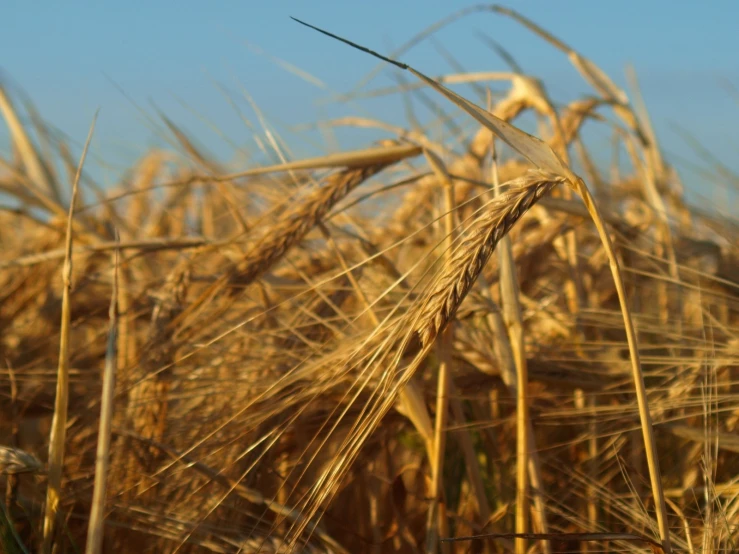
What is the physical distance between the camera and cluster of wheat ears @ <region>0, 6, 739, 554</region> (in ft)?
2.22

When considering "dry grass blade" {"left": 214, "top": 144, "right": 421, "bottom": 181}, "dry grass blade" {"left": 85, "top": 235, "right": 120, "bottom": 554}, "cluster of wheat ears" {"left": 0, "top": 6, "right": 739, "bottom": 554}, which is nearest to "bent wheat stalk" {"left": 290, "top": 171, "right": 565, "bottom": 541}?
"cluster of wheat ears" {"left": 0, "top": 6, "right": 739, "bottom": 554}

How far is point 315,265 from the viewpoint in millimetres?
1295

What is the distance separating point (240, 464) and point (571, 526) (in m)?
0.50

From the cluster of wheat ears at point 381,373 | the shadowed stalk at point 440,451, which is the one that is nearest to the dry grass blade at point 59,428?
the cluster of wheat ears at point 381,373

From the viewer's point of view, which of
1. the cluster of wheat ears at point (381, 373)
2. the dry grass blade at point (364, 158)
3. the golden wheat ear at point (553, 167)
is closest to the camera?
the golden wheat ear at point (553, 167)

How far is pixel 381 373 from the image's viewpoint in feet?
2.97

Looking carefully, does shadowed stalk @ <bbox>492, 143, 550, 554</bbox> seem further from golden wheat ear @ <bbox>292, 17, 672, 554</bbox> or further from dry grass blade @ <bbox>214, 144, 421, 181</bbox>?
golden wheat ear @ <bbox>292, 17, 672, 554</bbox>

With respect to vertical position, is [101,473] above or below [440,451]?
above

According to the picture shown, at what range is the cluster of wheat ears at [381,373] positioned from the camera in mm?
677

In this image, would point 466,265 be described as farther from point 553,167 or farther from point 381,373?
point 381,373

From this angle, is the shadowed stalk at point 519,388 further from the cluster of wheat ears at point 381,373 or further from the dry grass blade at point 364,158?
the dry grass blade at point 364,158

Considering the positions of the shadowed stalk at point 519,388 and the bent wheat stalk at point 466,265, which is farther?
the shadowed stalk at point 519,388

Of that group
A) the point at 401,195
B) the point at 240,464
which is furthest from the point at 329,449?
the point at 401,195

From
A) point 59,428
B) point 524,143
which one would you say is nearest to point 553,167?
point 524,143
